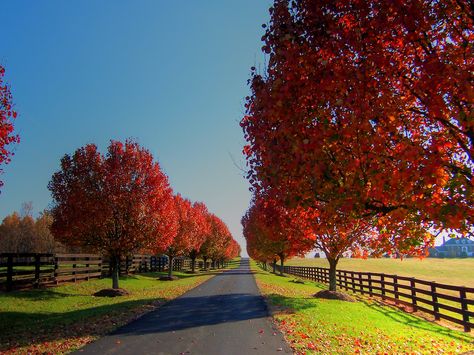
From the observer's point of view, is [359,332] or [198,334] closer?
[198,334]

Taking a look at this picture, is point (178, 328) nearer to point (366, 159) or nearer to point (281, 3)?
point (366, 159)

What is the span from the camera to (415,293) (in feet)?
64.4

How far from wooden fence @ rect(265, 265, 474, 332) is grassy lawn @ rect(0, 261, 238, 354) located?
464 inches

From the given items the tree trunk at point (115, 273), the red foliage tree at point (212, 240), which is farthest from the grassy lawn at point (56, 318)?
the red foliage tree at point (212, 240)

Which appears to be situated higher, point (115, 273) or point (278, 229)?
point (278, 229)

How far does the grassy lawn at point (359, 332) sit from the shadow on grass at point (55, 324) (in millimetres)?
5704

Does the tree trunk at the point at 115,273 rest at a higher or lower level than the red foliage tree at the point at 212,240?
lower

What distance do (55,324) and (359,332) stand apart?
9686 mm

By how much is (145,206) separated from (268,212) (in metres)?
14.9

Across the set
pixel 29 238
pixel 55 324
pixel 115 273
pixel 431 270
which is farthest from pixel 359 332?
pixel 29 238

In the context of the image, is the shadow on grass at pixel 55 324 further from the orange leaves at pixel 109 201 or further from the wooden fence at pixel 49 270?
the orange leaves at pixel 109 201

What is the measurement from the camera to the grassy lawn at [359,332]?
10422 mm

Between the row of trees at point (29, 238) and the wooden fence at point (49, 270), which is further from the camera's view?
the row of trees at point (29, 238)

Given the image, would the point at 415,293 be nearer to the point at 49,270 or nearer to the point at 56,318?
the point at 56,318
